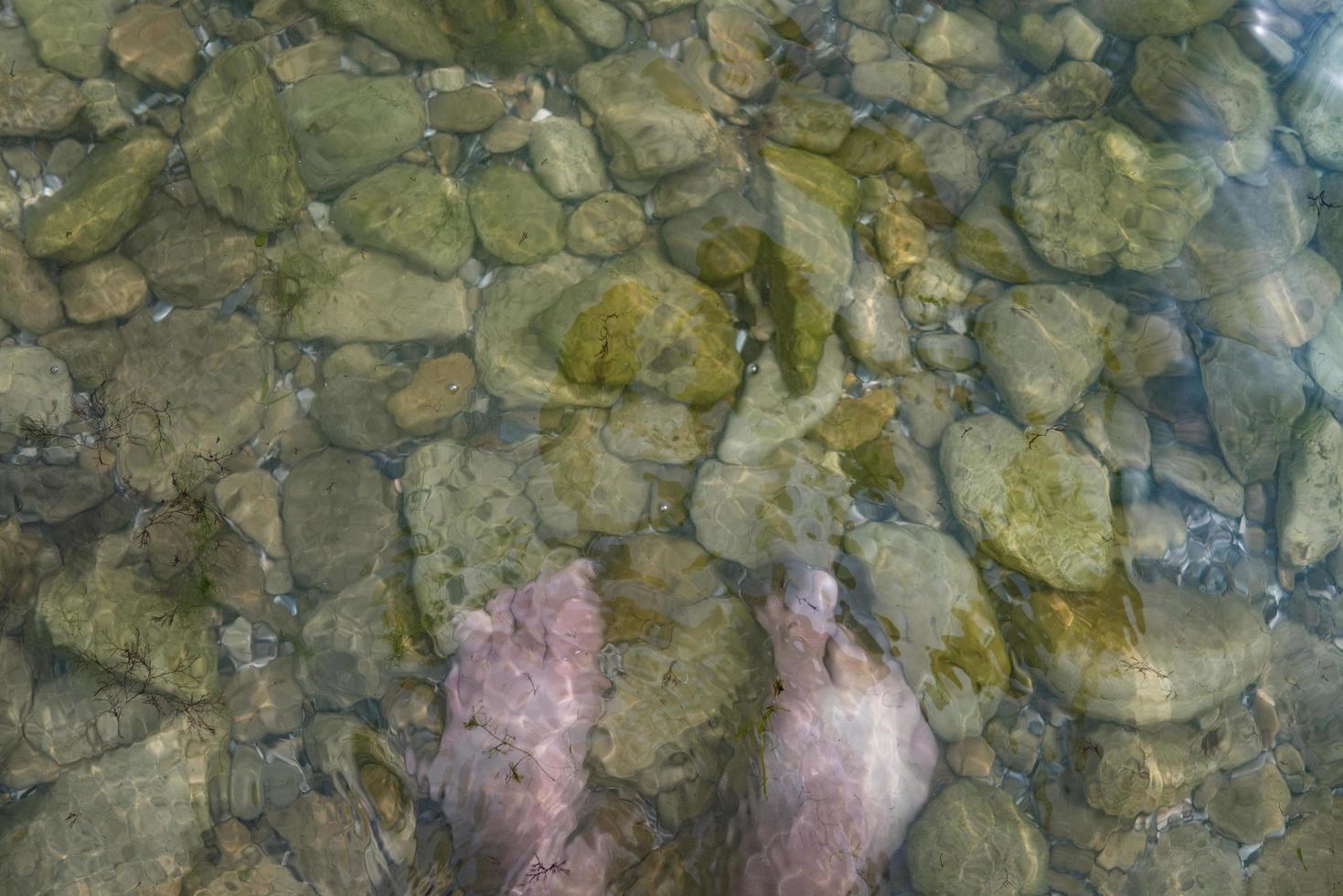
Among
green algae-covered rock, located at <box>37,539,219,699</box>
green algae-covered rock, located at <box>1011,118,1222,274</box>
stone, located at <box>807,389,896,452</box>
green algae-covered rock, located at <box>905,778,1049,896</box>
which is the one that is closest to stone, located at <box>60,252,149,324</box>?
green algae-covered rock, located at <box>37,539,219,699</box>

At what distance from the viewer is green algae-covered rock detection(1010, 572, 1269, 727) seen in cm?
429

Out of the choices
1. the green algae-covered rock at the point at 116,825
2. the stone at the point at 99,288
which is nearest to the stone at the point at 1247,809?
the green algae-covered rock at the point at 116,825

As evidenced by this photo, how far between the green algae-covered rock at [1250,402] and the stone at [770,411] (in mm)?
2103

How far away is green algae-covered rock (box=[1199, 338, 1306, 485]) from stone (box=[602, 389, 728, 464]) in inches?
108

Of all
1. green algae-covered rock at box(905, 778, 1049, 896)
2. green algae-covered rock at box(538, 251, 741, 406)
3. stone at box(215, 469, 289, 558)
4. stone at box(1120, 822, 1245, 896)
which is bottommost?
stone at box(1120, 822, 1245, 896)

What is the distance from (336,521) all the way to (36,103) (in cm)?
276

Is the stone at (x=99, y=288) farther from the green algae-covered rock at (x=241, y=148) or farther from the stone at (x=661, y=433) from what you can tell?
the stone at (x=661, y=433)

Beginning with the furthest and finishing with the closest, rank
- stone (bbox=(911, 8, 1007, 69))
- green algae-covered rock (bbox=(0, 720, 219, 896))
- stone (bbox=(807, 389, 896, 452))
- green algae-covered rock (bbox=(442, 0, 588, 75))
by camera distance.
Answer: stone (bbox=(911, 8, 1007, 69)), green algae-covered rock (bbox=(442, 0, 588, 75)), stone (bbox=(807, 389, 896, 452)), green algae-covered rock (bbox=(0, 720, 219, 896))

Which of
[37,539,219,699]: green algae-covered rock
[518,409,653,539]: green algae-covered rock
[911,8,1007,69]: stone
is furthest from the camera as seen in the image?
[911,8,1007,69]: stone

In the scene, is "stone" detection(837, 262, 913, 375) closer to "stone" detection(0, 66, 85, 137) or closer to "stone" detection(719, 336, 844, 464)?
"stone" detection(719, 336, 844, 464)

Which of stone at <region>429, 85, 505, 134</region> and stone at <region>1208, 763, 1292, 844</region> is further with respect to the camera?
stone at <region>429, 85, 505, 134</region>

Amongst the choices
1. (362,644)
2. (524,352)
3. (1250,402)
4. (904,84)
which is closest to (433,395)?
(524,352)

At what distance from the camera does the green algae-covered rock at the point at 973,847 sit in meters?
4.15

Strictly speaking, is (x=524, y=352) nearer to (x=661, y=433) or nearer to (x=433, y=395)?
(x=433, y=395)
